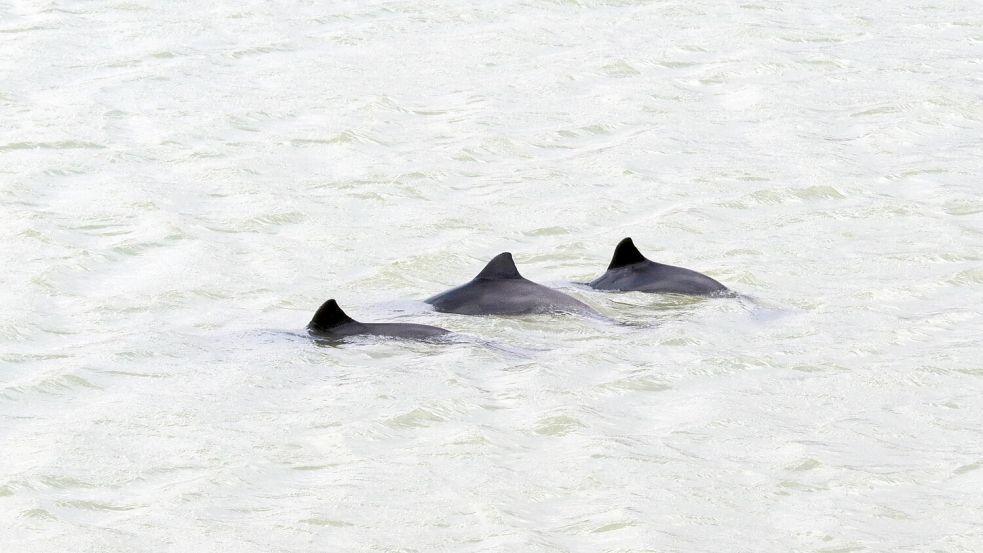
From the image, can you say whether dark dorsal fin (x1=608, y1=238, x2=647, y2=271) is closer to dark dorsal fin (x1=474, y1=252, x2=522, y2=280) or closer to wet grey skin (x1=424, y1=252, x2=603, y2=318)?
wet grey skin (x1=424, y1=252, x2=603, y2=318)

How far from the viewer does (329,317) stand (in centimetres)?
1176

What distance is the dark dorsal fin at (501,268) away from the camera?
498 inches

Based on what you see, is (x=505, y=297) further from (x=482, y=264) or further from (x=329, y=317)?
(x=482, y=264)

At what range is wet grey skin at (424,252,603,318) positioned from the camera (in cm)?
1254

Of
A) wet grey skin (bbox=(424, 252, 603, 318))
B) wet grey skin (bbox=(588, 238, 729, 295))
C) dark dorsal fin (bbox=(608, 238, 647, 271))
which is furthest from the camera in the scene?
dark dorsal fin (bbox=(608, 238, 647, 271))

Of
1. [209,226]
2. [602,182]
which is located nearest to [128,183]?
[209,226]

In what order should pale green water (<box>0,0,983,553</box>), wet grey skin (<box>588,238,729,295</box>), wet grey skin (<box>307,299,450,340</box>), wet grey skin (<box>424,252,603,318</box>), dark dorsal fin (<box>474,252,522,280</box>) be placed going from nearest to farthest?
1. pale green water (<box>0,0,983,553</box>)
2. wet grey skin (<box>307,299,450,340</box>)
3. wet grey skin (<box>424,252,603,318</box>)
4. dark dorsal fin (<box>474,252,522,280</box>)
5. wet grey skin (<box>588,238,729,295</box>)

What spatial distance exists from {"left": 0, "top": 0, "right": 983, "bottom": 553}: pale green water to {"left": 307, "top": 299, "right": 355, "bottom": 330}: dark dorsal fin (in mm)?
348

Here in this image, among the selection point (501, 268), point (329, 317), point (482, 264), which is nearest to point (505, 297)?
point (501, 268)

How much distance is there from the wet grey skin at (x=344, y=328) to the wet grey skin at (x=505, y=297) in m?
0.81

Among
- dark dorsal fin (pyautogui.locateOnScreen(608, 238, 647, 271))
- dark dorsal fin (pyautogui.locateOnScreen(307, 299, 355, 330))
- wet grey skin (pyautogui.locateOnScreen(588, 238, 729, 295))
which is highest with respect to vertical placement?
dark dorsal fin (pyautogui.locateOnScreen(307, 299, 355, 330))

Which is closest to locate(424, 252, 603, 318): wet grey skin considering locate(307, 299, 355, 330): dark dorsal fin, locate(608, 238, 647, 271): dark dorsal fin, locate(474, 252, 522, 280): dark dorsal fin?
locate(474, 252, 522, 280): dark dorsal fin

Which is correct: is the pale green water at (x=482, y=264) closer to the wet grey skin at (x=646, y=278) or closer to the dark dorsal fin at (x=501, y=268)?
the wet grey skin at (x=646, y=278)

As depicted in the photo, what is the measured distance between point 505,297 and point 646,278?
1.37m
